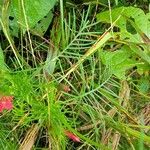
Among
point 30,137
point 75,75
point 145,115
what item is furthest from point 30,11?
point 145,115

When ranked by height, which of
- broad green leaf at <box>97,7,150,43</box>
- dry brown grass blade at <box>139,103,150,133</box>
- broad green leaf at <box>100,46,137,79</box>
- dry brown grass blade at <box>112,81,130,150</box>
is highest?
broad green leaf at <box>97,7,150,43</box>

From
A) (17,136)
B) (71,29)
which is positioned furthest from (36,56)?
(17,136)

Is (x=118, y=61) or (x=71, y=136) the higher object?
(x=118, y=61)

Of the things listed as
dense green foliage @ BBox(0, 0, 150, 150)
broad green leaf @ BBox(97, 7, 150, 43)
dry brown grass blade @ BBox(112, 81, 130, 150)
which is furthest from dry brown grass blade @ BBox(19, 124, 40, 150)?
broad green leaf @ BBox(97, 7, 150, 43)

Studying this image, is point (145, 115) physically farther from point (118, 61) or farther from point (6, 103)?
point (6, 103)

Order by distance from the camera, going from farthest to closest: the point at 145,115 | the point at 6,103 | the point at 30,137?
the point at 145,115, the point at 30,137, the point at 6,103

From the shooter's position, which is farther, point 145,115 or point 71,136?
point 145,115

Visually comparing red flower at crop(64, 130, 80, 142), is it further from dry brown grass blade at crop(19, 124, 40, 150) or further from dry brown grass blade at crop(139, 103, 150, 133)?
dry brown grass blade at crop(139, 103, 150, 133)

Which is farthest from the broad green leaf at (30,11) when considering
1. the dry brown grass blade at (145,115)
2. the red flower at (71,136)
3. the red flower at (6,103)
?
the dry brown grass blade at (145,115)

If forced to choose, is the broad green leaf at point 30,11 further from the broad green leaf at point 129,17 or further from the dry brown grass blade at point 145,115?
the dry brown grass blade at point 145,115
